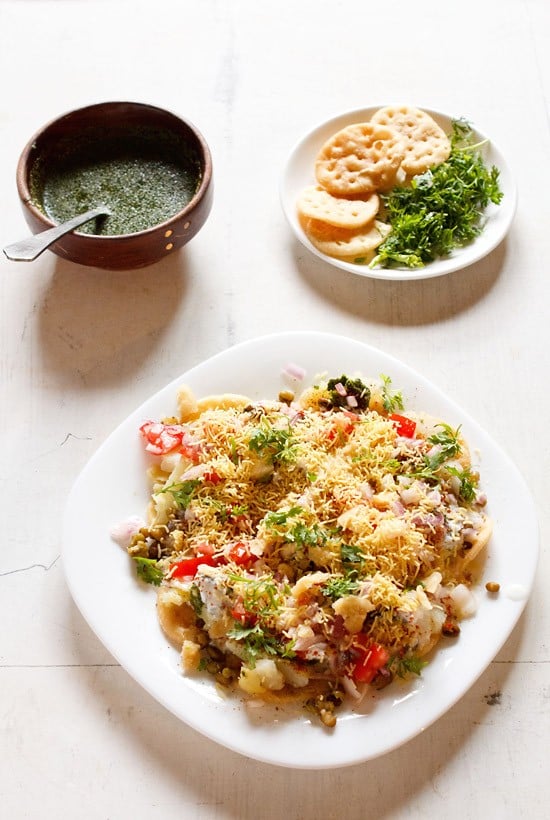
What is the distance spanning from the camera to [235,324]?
335 cm

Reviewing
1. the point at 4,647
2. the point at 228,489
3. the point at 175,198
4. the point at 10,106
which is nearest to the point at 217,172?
the point at 175,198

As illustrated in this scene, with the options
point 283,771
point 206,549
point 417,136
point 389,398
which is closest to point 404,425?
point 389,398

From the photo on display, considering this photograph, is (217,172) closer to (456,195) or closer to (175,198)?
(175,198)

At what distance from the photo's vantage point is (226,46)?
417 cm

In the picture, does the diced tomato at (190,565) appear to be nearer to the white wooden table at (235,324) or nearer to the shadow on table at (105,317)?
the white wooden table at (235,324)

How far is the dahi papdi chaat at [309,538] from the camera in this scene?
7.84 ft

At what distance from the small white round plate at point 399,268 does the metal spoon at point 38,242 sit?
83 cm

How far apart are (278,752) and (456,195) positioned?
217 centimetres

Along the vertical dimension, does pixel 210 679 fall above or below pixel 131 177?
below

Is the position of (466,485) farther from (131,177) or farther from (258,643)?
(131,177)

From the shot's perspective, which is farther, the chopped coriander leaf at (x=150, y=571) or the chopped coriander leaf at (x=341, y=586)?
the chopped coriander leaf at (x=150, y=571)

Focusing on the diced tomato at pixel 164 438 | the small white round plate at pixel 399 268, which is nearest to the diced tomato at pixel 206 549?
the diced tomato at pixel 164 438

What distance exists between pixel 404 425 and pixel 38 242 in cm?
142

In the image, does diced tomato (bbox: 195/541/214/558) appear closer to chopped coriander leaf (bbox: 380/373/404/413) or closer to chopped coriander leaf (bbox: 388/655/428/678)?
chopped coriander leaf (bbox: 388/655/428/678)
